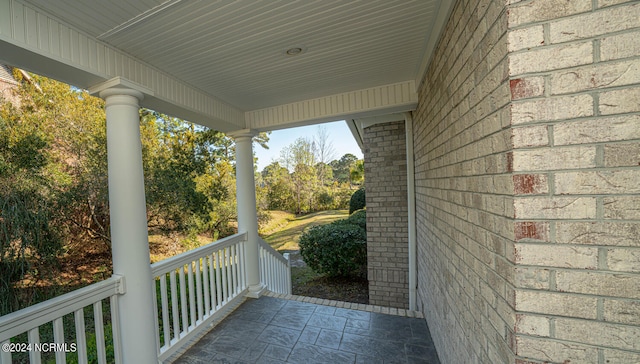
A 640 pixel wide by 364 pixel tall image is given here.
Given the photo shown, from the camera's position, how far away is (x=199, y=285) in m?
3.11

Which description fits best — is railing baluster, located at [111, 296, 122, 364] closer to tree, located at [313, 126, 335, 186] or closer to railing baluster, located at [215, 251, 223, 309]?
railing baluster, located at [215, 251, 223, 309]

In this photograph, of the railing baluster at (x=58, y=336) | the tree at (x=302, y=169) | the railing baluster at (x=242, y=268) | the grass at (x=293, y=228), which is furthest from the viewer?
the tree at (x=302, y=169)

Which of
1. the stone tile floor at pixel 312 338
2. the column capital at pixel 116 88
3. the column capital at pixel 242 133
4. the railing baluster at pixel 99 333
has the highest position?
the column capital at pixel 116 88

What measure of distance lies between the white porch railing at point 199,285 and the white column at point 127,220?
23 centimetres

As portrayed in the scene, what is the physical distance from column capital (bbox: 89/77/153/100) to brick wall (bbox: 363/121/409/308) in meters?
3.56

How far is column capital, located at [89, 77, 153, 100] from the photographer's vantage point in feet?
6.56

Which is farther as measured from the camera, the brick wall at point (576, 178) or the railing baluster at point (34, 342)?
the railing baluster at point (34, 342)

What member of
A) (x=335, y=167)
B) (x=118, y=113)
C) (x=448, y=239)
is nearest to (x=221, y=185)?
(x=118, y=113)

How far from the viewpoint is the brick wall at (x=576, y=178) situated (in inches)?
32.6

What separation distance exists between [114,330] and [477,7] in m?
3.37

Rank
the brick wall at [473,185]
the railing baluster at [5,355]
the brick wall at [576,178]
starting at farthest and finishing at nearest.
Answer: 1. the railing baluster at [5,355]
2. the brick wall at [473,185]
3. the brick wall at [576,178]

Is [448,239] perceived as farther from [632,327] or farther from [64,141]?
[64,141]

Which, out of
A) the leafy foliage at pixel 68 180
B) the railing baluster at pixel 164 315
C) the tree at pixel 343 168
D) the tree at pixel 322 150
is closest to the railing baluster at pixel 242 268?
the railing baluster at pixel 164 315

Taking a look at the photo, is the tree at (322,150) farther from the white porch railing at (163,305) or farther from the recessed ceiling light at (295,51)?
the recessed ceiling light at (295,51)
